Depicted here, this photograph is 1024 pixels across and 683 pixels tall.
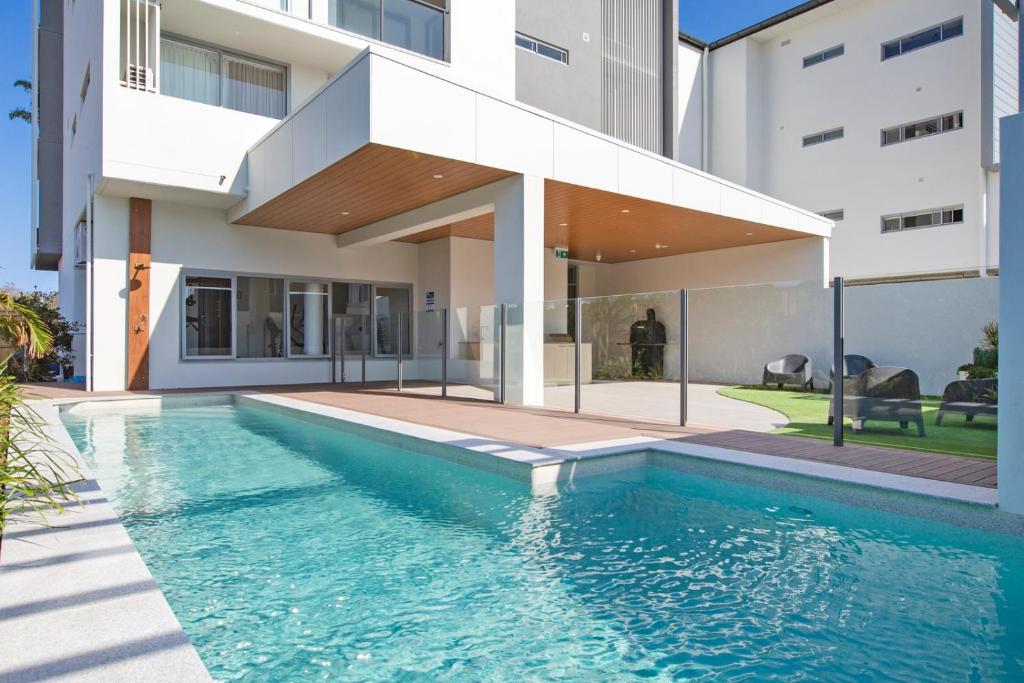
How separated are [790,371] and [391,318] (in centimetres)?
940

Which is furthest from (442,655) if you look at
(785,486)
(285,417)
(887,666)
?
(285,417)

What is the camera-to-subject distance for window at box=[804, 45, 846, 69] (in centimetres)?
1934

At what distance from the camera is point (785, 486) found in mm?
5027

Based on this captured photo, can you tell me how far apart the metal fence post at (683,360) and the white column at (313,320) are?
376 inches

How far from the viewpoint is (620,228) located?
13844 millimetres

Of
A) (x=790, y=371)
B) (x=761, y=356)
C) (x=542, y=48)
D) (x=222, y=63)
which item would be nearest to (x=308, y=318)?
(x=222, y=63)

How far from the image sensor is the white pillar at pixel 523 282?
969cm

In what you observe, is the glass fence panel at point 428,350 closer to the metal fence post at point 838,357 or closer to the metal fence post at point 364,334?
the metal fence post at point 364,334

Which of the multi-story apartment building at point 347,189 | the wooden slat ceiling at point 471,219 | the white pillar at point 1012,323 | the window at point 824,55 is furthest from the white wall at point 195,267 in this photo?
the window at point 824,55

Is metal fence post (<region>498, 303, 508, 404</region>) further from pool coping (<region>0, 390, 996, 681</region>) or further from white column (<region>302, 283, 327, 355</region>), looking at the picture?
white column (<region>302, 283, 327, 355</region>)

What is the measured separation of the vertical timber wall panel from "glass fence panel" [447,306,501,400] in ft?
19.6

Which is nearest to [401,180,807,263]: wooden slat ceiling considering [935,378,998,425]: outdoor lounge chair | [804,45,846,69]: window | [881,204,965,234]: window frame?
[881,204,965,234]: window frame

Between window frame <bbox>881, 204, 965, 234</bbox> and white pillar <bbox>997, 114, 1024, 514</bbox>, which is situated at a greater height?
window frame <bbox>881, 204, 965, 234</bbox>

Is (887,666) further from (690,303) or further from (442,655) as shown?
(690,303)
